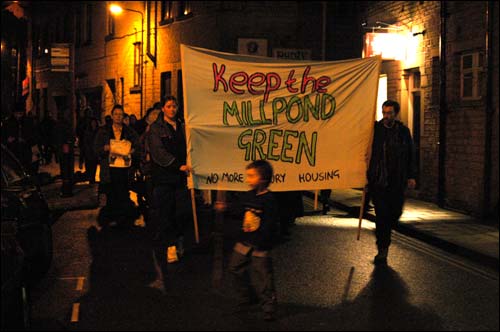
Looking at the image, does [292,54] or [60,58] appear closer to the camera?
[60,58]

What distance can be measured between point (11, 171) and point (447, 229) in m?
6.26

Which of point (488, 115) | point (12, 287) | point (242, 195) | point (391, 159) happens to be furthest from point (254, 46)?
point (12, 287)

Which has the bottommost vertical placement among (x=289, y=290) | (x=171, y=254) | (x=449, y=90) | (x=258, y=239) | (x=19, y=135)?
(x=289, y=290)

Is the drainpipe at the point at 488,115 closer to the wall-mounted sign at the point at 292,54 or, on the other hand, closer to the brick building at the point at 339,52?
the brick building at the point at 339,52

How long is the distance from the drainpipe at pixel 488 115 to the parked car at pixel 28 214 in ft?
24.6

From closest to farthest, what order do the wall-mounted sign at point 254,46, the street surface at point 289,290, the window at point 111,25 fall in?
the street surface at point 289,290 < the wall-mounted sign at point 254,46 < the window at point 111,25

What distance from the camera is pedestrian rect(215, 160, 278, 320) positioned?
6.21 m

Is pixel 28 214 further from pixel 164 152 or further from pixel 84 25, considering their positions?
pixel 84 25

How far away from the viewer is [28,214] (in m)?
7.23

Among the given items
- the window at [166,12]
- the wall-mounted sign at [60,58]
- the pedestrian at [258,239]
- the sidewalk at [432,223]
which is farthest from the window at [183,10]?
the pedestrian at [258,239]

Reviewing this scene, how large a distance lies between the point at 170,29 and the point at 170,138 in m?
17.9

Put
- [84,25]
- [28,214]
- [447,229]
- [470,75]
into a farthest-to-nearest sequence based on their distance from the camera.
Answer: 1. [84,25]
2. [470,75]
3. [447,229]
4. [28,214]

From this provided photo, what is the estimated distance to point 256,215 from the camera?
6.29 meters

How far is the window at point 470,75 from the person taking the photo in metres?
13.3
